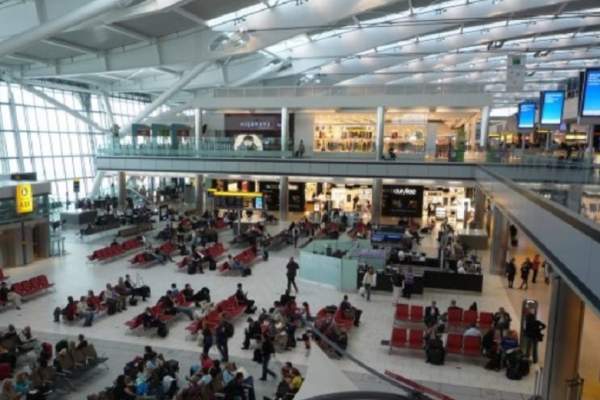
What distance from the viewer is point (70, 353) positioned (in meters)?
11.3

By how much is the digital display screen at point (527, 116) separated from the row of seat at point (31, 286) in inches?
838

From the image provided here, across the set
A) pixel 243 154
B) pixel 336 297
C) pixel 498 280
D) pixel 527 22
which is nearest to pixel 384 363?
pixel 336 297

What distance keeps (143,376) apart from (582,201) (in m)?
8.85

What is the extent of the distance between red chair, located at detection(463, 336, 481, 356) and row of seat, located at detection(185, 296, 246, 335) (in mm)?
6236

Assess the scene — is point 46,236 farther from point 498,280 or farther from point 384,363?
point 498,280

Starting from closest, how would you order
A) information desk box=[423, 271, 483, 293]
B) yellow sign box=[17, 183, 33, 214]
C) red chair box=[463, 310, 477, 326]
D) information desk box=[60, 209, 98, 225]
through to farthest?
red chair box=[463, 310, 477, 326]
information desk box=[423, 271, 483, 293]
yellow sign box=[17, 183, 33, 214]
information desk box=[60, 209, 98, 225]

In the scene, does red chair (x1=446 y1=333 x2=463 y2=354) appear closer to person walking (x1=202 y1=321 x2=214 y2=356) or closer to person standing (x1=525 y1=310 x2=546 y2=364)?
person standing (x1=525 y1=310 x2=546 y2=364)

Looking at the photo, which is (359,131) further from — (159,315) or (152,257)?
(159,315)

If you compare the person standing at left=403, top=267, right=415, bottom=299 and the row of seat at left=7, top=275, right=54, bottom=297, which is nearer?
the row of seat at left=7, top=275, right=54, bottom=297

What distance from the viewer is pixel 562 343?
10.2 meters

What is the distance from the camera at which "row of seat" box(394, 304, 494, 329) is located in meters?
13.8

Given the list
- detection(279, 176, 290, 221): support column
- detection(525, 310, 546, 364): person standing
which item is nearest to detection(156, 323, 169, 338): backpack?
detection(525, 310, 546, 364): person standing

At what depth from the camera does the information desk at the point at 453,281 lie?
18.5 meters

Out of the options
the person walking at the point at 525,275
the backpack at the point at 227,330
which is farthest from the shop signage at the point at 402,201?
the backpack at the point at 227,330
